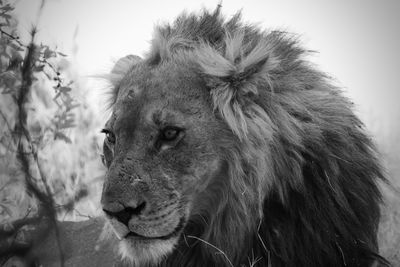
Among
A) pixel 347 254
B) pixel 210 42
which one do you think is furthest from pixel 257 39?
pixel 347 254

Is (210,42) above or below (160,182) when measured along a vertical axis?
above

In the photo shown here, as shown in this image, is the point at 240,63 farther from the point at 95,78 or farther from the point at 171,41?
the point at 95,78

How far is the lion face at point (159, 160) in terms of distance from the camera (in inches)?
124

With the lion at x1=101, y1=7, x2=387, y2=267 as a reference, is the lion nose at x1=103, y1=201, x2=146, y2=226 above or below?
below

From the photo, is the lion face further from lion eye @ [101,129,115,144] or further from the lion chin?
lion eye @ [101,129,115,144]

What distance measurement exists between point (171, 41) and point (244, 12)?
0.72m

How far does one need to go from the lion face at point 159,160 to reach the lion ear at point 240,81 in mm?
106

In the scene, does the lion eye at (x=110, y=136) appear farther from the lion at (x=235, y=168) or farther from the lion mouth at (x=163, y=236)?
the lion mouth at (x=163, y=236)

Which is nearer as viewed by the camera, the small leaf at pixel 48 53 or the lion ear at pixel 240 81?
the lion ear at pixel 240 81

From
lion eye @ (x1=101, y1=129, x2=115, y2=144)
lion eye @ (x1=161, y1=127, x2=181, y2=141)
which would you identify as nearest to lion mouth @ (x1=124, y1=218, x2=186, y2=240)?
lion eye @ (x1=161, y1=127, x2=181, y2=141)

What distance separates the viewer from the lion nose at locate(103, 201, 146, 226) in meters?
3.07

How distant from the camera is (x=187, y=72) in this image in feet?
11.9

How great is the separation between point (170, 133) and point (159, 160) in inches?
7.7

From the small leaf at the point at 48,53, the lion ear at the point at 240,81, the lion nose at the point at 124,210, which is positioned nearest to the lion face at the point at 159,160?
the lion nose at the point at 124,210
